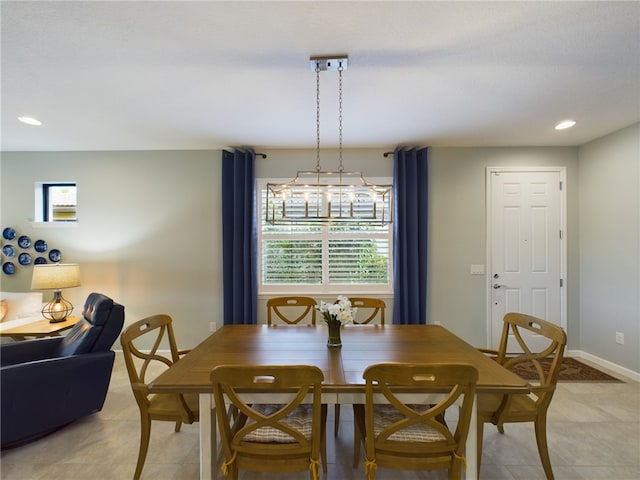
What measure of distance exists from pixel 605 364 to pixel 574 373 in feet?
1.69

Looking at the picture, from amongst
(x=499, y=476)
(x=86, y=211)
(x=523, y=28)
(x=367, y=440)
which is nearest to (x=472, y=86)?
(x=523, y=28)

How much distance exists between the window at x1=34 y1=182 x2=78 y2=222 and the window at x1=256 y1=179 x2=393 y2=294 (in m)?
2.59

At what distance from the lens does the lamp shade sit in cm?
Result: 311

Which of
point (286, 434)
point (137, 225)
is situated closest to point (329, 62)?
point (286, 434)

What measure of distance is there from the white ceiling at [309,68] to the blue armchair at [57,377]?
177 centimetres

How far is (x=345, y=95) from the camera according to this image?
2414mm

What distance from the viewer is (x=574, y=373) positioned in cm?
322

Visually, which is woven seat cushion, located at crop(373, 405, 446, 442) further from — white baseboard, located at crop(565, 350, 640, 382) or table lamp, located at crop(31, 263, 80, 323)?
table lamp, located at crop(31, 263, 80, 323)

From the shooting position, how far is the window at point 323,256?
381 cm

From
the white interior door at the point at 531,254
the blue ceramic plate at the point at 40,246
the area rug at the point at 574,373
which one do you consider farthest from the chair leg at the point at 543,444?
the blue ceramic plate at the point at 40,246

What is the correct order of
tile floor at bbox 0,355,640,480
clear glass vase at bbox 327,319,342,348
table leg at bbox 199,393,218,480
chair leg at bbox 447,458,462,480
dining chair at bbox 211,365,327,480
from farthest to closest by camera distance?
A: clear glass vase at bbox 327,319,342,348
tile floor at bbox 0,355,640,480
table leg at bbox 199,393,218,480
chair leg at bbox 447,458,462,480
dining chair at bbox 211,365,327,480

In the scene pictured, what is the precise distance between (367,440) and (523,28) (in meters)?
2.39

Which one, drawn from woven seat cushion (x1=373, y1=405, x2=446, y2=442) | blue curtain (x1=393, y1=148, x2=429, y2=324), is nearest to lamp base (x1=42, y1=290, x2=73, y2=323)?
woven seat cushion (x1=373, y1=405, x2=446, y2=442)

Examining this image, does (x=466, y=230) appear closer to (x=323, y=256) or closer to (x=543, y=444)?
(x=323, y=256)
